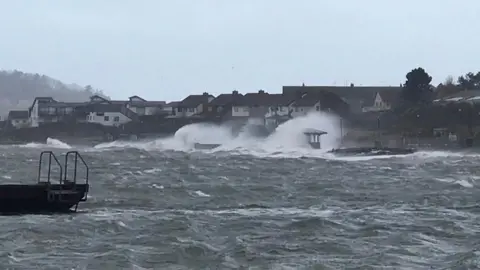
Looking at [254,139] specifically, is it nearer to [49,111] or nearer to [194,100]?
[194,100]

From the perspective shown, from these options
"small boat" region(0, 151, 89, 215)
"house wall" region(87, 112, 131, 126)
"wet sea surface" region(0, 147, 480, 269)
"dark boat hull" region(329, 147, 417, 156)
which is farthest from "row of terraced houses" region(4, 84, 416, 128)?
"small boat" region(0, 151, 89, 215)

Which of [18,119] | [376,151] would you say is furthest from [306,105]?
[18,119]

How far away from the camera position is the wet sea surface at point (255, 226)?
620 inches

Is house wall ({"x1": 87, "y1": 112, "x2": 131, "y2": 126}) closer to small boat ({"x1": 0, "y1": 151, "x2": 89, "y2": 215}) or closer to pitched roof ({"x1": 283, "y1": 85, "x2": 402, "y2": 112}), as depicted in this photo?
pitched roof ({"x1": 283, "y1": 85, "x2": 402, "y2": 112})

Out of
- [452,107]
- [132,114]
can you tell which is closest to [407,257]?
[452,107]

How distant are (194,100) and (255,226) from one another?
90.9 metres

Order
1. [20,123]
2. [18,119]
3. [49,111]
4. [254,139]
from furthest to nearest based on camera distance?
[18,119] → [20,123] → [49,111] → [254,139]

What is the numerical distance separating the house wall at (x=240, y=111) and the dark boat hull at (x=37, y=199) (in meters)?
74.2

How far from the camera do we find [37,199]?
22875mm

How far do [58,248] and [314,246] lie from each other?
521 cm

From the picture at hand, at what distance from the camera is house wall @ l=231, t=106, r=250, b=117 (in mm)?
97250

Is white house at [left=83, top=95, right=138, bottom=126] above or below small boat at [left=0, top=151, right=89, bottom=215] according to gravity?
above

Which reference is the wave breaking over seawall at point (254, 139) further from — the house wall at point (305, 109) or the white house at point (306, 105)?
the white house at point (306, 105)

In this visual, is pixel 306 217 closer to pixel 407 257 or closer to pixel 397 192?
pixel 407 257
